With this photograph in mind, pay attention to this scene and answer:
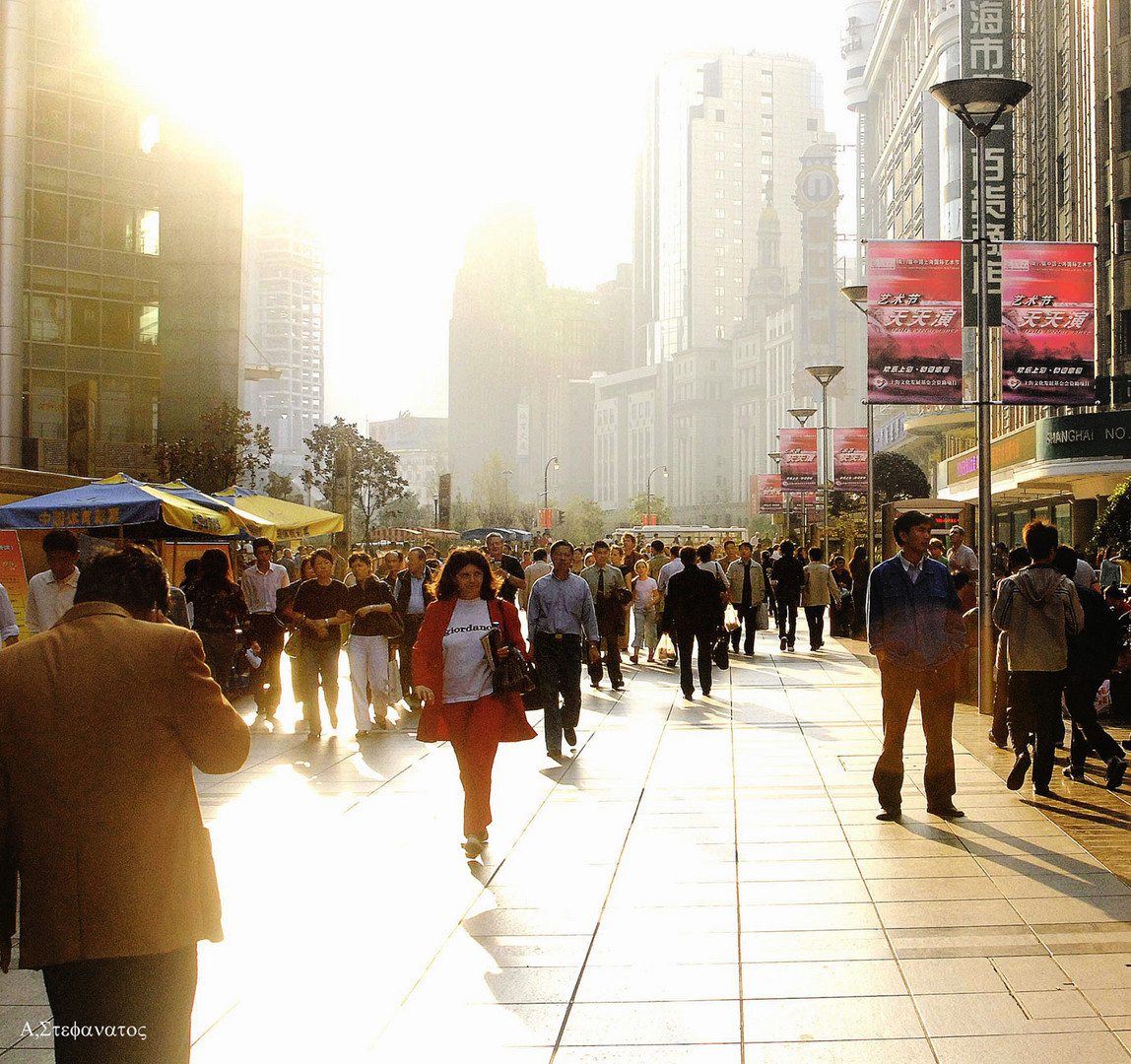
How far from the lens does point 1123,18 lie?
34.8m

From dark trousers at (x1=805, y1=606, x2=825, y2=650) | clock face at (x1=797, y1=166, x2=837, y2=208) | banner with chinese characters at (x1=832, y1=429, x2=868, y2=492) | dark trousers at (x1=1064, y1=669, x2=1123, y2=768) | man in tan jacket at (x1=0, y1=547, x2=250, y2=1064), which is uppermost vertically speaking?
clock face at (x1=797, y1=166, x2=837, y2=208)

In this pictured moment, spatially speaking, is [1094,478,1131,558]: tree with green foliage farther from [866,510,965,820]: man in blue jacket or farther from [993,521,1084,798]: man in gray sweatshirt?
[866,510,965,820]: man in blue jacket

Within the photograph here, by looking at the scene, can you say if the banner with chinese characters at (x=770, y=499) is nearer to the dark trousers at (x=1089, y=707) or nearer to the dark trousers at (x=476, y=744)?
the dark trousers at (x=1089, y=707)

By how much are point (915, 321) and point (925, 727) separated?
7642 millimetres

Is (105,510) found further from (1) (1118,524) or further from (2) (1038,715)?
(1) (1118,524)

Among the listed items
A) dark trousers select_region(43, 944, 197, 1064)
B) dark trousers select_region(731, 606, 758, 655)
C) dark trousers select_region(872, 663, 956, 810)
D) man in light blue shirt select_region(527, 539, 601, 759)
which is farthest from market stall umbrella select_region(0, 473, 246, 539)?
dark trousers select_region(43, 944, 197, 1064)

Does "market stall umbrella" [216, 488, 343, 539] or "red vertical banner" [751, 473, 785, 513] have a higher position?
"red vertical banner" [751, 473, 785, 513]

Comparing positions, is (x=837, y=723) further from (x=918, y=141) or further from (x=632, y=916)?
(x=918, y=141)

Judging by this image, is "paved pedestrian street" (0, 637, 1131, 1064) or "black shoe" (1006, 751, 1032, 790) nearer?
"paved pedestrian street" (0, 637, 1131, 1064)

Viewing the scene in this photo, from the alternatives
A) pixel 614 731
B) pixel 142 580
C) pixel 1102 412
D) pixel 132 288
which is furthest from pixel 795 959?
pixel 132 288

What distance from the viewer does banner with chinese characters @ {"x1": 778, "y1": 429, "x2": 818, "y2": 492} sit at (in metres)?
39.8

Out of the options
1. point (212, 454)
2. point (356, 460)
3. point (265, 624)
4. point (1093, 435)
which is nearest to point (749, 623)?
point (265, 624)

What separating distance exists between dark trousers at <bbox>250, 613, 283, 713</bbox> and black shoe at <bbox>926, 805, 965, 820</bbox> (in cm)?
Answer: 707

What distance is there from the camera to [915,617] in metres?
7.57
